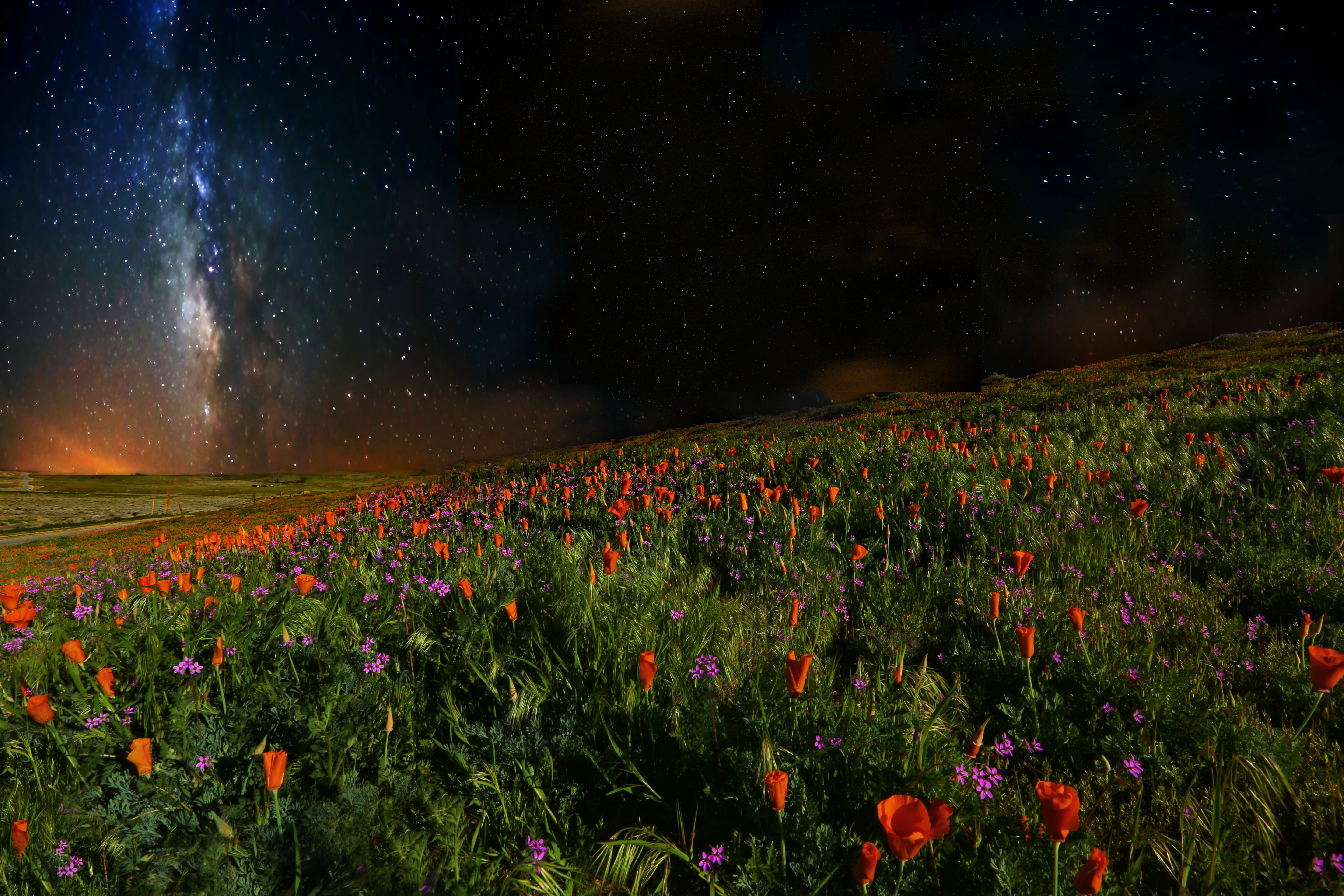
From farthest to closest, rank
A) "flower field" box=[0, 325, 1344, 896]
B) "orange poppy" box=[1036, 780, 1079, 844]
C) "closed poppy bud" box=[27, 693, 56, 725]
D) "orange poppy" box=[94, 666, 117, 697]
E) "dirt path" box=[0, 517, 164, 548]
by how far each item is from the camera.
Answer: "dirt path" box=[0, 517, 164, 548], "orange poppy" box=[94, 666, 117, 697], "closed poppy bud" box=[27, 693, 56, 725], "flower field" box=[0, 325, 1344, 896], "orange poppy" box=[1036, 780, 1079, 844]

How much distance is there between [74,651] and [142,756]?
2.69 feet

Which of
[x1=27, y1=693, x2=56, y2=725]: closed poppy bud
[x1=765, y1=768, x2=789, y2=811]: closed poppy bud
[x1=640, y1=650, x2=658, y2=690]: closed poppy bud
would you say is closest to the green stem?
[x1=765, y1=768, x2=789, y2=811]: closed poppy bud

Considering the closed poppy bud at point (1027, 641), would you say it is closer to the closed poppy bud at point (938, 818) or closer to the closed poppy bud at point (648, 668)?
the closed poppy bud at point (938, 818)

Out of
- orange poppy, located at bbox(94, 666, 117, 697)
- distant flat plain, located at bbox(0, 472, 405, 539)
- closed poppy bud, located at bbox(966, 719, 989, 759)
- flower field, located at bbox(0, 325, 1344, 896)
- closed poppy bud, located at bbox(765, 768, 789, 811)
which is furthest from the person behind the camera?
distant flat plain, located at bbox(0, 472, 405, 539)

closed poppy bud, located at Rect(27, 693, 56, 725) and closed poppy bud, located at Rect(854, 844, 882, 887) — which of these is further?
closed poppy bud, located at Rect(27, 693, 56, 725)

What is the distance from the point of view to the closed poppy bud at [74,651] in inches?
85.1

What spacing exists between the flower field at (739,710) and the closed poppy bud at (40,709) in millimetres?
18

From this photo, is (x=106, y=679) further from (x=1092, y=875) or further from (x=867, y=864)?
(x=1092, y=875)

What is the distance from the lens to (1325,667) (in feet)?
4.90

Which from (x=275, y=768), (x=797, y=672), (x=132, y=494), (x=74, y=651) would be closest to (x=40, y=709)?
(x=74, y=651)

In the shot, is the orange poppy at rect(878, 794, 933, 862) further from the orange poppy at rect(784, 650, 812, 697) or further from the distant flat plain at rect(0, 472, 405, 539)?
the distant flat plain at rect(0, 472, 405, 539)

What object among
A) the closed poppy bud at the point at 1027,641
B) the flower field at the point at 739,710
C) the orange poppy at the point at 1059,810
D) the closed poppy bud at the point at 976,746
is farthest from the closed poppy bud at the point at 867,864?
the closed poppy bud at the point at 1027,641

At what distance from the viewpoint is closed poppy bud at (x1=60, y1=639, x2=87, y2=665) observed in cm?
216

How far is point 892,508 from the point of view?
4.54 meters
